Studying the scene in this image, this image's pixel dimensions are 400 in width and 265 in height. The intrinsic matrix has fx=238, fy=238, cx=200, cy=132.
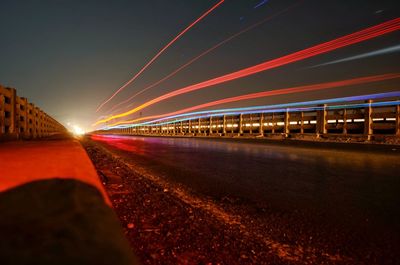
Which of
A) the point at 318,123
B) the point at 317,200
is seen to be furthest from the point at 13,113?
the point at 318,123

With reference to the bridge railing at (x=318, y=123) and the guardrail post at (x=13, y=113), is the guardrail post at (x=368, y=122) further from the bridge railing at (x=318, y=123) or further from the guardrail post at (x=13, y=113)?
the guardrail post at (x=13, y=113)

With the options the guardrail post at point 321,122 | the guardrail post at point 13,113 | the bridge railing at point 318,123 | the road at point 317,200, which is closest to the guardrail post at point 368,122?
the bridge railing at point 318,123

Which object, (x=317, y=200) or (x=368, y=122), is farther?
(x=368, y=122)

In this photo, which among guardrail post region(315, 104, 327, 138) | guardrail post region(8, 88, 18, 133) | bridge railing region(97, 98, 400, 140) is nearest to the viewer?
guardrail post region(8, 88, 18, 133)

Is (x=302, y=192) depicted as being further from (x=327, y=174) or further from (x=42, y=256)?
(x=42, y=256)

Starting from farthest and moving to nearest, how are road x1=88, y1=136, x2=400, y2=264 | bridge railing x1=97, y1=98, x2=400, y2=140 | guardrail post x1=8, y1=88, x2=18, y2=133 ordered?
bridge railing x1=97, y1=98, x2=400, y2=140
guardrail post x1=8, y1=88, x2=18, y2=133
road x1=88, y1=136, x2=400, y2=264

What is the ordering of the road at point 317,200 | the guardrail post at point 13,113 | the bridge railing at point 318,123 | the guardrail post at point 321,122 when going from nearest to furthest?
the road at point 317,200 → the guardrail post at point 13,113 → the bridge railing at point 318,123 → the guardrail post at point 321,122

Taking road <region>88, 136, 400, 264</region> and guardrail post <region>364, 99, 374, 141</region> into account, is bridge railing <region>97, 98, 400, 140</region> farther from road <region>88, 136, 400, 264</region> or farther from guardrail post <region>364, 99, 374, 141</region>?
road <region>88, 136, 400, 264</region>

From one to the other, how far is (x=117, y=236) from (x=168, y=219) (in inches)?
63.0

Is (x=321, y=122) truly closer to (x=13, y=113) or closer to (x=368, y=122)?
(x=368, y=122)

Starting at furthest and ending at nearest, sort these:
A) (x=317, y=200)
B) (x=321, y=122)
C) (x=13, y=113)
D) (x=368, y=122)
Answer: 1. (x=321, y=122)
2. (x=368, y=122)
3. (x=13, y=113)
4. (x=317, y=200)

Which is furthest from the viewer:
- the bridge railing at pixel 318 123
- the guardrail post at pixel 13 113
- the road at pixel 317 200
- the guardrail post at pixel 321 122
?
the guardrail post at pixel 321 122

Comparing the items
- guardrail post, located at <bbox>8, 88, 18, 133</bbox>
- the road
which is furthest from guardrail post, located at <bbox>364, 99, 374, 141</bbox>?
guardrail post, located at <bbox>8, 88, 18, 133</bbox>

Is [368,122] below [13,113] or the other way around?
below
